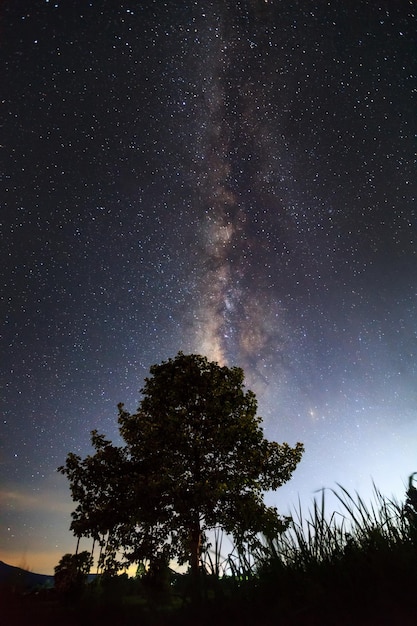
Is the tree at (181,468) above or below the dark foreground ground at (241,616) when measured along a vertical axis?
above

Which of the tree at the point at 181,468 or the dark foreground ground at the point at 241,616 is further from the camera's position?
the tree at the point at 181,468

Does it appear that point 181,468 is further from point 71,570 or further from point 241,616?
point 241,616

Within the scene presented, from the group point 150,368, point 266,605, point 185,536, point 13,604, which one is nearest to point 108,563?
point 185,536

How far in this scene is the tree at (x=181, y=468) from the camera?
47.9 ft

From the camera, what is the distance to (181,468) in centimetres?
1491

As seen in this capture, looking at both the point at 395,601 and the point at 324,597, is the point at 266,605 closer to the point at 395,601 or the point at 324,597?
the point at 324,597

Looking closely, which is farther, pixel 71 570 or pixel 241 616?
pixel 71 570

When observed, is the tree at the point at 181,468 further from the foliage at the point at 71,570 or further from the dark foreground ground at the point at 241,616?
the dark foreground ground at the point at 241,616

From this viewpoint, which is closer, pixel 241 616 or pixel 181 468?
pixel 241 616

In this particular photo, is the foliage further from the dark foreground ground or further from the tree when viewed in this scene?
the dark foreground ground

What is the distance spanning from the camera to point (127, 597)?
3615 millimetres

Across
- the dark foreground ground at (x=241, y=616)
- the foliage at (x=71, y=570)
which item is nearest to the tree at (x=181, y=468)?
the foliage at (x=71, y=570)

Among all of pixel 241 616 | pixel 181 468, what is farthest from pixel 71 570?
pixel 241 616

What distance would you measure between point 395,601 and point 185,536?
14.7 metres
